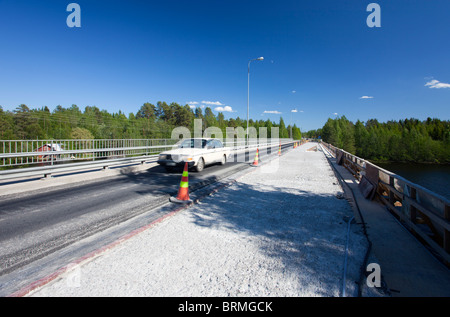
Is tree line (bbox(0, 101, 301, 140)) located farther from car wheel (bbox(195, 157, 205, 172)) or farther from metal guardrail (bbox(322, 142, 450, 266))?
metal guardrail (bbox(322, 142, 450, 266))

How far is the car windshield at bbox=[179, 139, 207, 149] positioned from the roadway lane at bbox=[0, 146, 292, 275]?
3.96m

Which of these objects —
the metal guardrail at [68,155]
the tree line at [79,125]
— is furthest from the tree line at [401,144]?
the metal guardrail at [68,155]

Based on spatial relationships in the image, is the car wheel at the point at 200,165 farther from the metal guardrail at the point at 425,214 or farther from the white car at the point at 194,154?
the metal guardrail at the point at 425,214

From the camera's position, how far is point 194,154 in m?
11.3

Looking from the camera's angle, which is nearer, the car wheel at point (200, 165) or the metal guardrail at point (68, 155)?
the metal guardrail at point (68, 155)

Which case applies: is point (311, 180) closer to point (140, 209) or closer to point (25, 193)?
point (140, 209)

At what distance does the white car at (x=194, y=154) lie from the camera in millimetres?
10922

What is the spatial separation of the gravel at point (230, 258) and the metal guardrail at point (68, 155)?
531 centimetres

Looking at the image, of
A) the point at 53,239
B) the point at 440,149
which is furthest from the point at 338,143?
the point at 53,239

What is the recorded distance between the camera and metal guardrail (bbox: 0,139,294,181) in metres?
7.65

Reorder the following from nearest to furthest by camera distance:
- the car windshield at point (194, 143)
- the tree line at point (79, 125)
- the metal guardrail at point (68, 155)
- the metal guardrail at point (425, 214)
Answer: the metal guardrail at point (425, 214)
the metal guardrail at point (68, 155)
the car windshield at point (194, 143)
the tree line at point (79, 125)

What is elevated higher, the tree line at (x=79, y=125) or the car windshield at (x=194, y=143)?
the tree line at (x=79, y=125)
